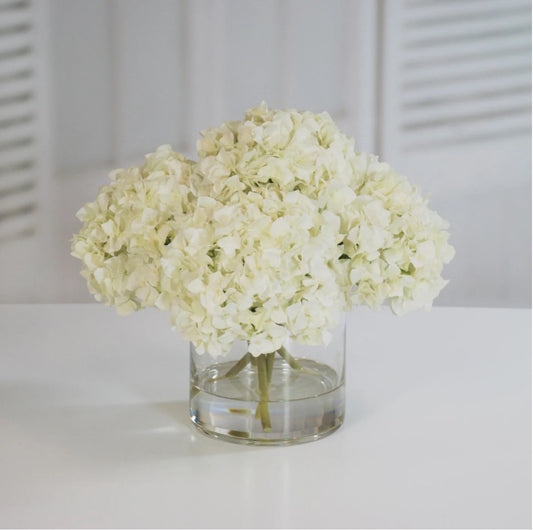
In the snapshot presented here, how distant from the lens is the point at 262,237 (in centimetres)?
89

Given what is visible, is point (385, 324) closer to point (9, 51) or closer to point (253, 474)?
point (253, 474)

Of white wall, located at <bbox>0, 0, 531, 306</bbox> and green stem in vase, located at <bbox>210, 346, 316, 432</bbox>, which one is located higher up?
white wall, located at <bbox>0, 0, 531, 306</bbox>

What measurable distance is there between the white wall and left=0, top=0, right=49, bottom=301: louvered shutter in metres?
0.03

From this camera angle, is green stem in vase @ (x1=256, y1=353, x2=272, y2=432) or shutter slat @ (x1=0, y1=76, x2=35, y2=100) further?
shutter slat @ (x1=0, y1=76, x2=35, y2=100)

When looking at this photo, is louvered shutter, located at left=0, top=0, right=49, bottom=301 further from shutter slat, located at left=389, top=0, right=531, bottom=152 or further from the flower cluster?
the flower cluster

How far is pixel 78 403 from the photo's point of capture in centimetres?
119

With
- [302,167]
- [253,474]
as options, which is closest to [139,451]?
[253,474]

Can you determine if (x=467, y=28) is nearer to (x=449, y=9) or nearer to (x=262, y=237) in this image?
(x=449, y=9)

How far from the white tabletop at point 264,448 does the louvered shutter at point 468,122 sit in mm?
879

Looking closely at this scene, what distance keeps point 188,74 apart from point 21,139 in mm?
414

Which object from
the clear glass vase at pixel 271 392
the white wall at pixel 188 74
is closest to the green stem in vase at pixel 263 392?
the clear glass vase at pixel 271 392

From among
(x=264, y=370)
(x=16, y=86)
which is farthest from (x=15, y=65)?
(x=264, y=370)

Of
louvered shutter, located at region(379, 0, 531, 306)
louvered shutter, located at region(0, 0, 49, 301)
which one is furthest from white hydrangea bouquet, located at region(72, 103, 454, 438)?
louvered shutter, located at region(379, 0, 531, 306)

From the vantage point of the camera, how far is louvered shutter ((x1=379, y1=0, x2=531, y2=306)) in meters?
2.26
